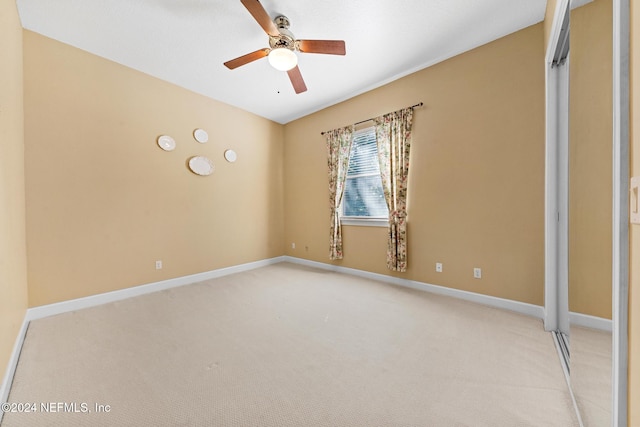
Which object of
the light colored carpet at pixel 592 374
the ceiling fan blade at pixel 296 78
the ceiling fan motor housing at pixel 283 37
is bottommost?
the light colored carpet at pixel 592 374

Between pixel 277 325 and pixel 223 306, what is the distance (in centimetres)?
78

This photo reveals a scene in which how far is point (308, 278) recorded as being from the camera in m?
3.64

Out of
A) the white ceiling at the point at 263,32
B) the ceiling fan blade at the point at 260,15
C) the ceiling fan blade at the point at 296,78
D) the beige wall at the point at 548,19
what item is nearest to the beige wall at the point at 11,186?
the white ceiling at the point at 263,32

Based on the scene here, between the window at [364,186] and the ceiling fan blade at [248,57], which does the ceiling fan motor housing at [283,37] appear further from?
the window at [364,186]

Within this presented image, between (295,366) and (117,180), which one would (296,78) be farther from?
(295,366)

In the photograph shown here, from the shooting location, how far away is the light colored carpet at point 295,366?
1.24m

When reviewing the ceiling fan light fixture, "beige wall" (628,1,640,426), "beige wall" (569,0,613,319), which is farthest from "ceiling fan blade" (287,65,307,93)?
"beige wall" (628,1,640,426)

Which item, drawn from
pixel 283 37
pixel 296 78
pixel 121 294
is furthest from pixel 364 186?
pixel 121 294

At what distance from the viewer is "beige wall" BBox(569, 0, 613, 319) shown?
0.86 metres

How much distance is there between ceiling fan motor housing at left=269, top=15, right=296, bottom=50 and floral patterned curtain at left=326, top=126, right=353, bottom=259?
5.73 feet

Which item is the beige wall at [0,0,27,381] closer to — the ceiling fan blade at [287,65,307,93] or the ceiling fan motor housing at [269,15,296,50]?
the ceiling fan motor housing at [269,15,296,50]

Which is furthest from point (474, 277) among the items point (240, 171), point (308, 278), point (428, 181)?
point (240, 171)

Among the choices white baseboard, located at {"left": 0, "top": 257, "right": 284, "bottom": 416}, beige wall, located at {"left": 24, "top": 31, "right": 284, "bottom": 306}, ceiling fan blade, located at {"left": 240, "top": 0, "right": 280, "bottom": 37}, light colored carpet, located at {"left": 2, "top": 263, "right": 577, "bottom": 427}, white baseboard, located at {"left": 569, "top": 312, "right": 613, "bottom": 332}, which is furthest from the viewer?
beige wall, located at {"left": 24, "top": 31, "right": 284, "bottom": 306}

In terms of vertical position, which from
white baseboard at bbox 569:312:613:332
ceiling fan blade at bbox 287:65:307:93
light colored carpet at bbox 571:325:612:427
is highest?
ceiling fan blade at bbox 287:65:307:93
